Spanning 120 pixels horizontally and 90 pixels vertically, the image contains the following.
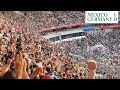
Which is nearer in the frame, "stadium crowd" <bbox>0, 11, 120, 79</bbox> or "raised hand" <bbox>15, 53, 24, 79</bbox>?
"raised hand" <bbox>15, 53, 24, 79</bbox>

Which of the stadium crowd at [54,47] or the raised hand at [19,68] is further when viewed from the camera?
the stadium crowd at [54,47]

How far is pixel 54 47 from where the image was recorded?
6906 mm

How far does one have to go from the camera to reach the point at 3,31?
22.4 feet

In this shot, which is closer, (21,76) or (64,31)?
(21,76)

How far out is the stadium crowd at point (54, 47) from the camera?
6.68 m

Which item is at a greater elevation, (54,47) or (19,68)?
(54,47)

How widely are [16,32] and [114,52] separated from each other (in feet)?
4.55

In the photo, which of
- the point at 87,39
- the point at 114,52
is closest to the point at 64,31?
the point at 87,39

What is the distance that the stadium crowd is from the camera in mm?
6680

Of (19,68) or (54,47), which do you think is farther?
(54,47)
